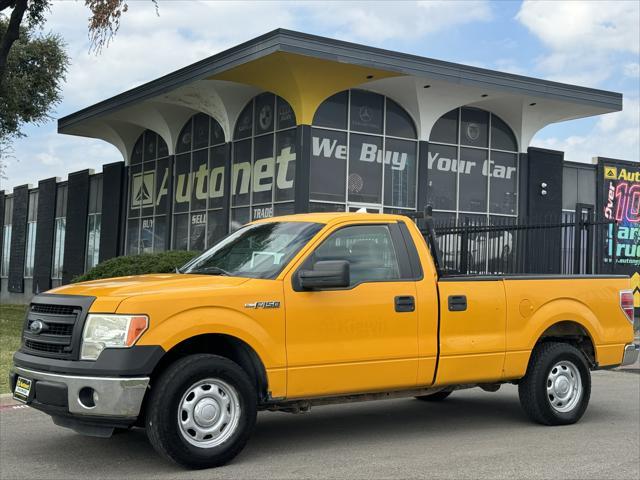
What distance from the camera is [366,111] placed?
22953mm

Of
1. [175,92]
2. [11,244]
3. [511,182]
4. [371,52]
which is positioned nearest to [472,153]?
[511,182]

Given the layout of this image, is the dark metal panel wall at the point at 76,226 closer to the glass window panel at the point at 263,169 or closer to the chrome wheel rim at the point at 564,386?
the glass window panel at the point at 263,169

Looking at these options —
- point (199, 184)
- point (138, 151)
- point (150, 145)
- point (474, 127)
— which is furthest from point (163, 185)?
point (474, 127)

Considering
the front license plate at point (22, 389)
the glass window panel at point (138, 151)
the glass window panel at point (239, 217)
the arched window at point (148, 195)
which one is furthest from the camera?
the glass window panel at point (138, 151)

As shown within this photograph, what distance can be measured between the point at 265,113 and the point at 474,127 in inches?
267

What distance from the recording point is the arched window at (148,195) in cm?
2888

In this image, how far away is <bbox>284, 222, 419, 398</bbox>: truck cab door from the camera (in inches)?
251

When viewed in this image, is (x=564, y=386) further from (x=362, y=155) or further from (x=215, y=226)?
(x=215, y=226)

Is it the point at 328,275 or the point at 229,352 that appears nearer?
the point at 328,275

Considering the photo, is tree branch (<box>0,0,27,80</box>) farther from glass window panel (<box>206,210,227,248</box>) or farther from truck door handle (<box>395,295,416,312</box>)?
truck door handle (<box>395,295,416,312</box>)

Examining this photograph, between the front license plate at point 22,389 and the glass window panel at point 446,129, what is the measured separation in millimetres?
19233

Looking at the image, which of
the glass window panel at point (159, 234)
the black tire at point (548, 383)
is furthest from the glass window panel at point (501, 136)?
the black tire at point (548, 383)

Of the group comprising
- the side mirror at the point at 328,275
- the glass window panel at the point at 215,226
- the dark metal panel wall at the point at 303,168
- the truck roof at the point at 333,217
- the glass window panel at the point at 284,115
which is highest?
the glass window panel at the point at 284,115

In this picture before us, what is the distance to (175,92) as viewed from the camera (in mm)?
24375
